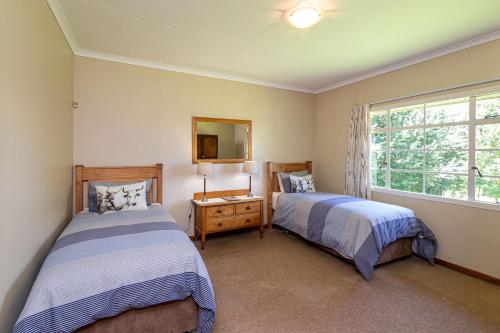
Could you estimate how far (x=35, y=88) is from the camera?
1.73m

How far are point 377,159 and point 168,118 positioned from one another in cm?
316

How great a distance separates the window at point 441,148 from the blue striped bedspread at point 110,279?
9.87 ft

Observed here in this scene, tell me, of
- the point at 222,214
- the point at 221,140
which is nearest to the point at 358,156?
the point at 221,140

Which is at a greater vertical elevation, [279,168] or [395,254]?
[279,168]

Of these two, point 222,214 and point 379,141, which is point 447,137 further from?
point 222,214

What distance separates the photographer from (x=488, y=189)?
2.58 meters

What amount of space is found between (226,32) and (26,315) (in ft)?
8.51

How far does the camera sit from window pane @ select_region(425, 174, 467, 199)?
2.78 meters

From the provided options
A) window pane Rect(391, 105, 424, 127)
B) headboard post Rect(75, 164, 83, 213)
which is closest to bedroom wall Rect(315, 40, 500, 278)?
window pane Rect(391, 105, 424, 127)

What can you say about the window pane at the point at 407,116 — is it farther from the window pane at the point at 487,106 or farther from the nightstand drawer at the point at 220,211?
the nightstand drawer at the point at 220,211

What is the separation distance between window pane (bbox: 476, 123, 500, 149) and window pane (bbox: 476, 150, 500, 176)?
0.07 meters

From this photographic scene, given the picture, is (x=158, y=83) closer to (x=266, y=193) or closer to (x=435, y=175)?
(x=266, y=193)

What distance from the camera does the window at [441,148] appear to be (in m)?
2.58

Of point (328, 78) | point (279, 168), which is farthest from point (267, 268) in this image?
point (328, 78)
